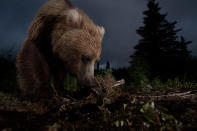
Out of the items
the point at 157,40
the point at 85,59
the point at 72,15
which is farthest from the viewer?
the point at 157,40

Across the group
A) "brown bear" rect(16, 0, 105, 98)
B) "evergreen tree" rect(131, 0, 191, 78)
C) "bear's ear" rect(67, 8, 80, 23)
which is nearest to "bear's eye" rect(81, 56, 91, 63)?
"brown bear" rect(16, 0, 105, 98)

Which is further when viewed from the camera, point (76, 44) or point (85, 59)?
point (85, 59)

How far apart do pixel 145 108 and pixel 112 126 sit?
0.40 metres

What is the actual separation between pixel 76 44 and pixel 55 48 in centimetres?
44

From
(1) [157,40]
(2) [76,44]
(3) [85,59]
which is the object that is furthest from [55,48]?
(1) [157,40]

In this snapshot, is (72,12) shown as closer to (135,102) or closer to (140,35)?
(135,102)

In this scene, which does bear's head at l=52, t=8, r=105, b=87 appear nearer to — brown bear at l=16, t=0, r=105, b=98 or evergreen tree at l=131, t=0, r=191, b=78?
brown bear at l=16, t=0, r=105, b=98

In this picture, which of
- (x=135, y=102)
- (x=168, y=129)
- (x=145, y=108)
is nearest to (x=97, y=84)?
(x=135, y=102)

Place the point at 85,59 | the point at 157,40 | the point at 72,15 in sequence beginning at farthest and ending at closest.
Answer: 1. the point at 157,40
2. the point at 85,59
3. the point at 72,15

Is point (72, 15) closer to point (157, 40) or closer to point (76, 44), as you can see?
point (76, 44)

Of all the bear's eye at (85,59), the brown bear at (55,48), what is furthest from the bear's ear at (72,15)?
the bear's eye at (85,59)

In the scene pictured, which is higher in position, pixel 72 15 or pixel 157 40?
pixel 157 40

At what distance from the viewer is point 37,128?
1892 millimetres

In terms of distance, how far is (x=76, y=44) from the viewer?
3.91 m
